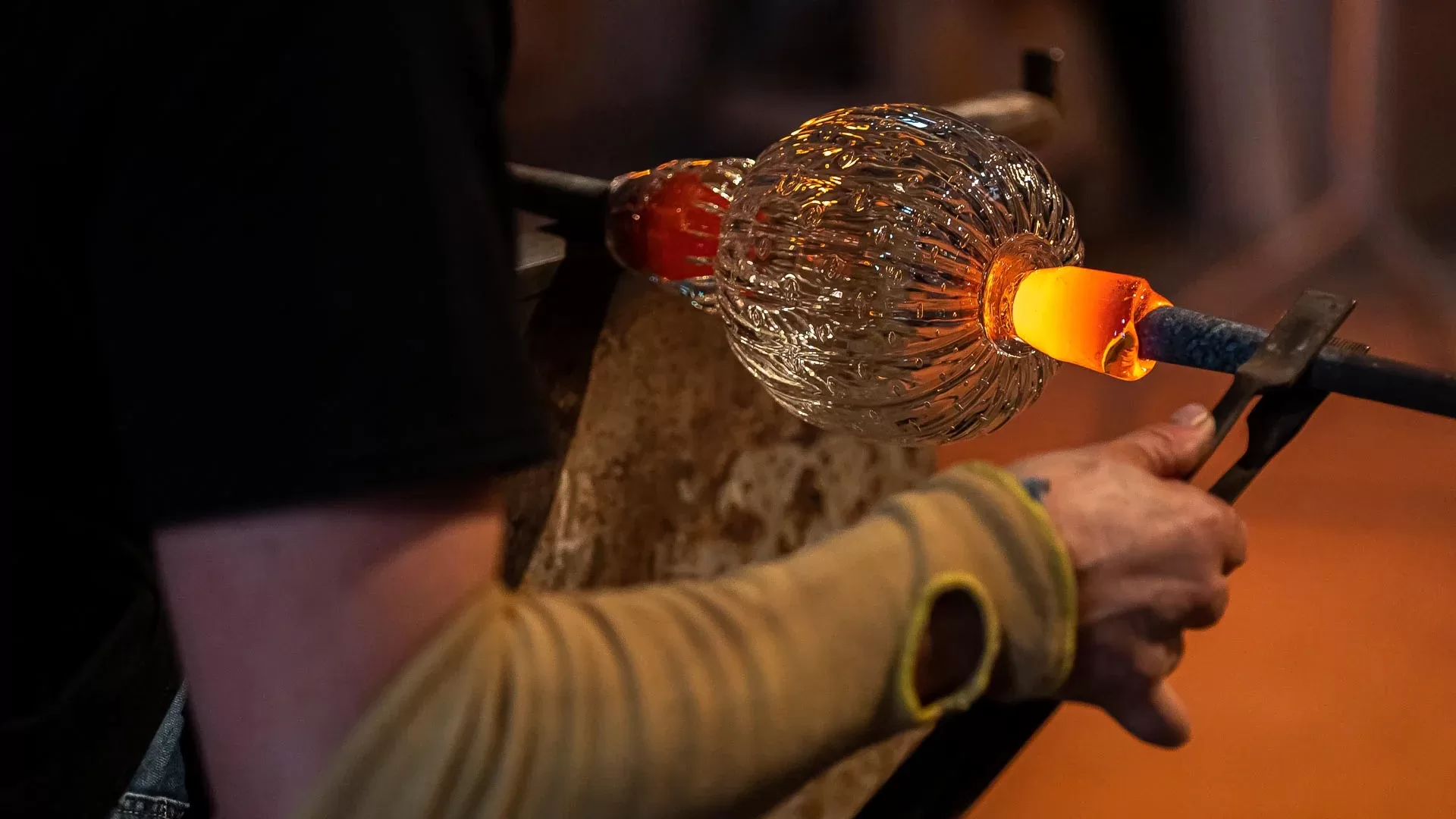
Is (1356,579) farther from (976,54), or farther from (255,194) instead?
(255,194)

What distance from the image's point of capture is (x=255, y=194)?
25 cm

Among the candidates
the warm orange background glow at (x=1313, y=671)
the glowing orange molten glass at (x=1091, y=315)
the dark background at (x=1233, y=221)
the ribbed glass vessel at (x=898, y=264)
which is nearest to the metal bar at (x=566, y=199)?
the ribbed glass vessel at (x=898, y=264)

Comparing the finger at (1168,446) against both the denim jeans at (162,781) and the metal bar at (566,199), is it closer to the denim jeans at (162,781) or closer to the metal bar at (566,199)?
the metal bar at (566,199)

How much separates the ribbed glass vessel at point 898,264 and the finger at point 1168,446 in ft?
0.23

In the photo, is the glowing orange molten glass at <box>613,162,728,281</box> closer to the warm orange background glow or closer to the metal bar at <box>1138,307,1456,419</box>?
the metal bar at <box>1138,307,1456,419</box>

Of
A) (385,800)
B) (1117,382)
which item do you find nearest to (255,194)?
(385,800)

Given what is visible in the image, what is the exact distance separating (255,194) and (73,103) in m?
0.05

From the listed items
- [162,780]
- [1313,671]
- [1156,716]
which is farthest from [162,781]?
[1313,671]

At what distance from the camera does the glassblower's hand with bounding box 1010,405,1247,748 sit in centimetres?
36

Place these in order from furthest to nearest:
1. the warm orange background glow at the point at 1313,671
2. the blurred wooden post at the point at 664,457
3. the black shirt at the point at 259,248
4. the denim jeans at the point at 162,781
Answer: the warm orange background glow at the point at 1313,671, the blurred wooden post at the point at 664,457, the denim jeans at the point at 162,781, the black shirt at the point at 259,248

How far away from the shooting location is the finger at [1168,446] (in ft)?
1.26

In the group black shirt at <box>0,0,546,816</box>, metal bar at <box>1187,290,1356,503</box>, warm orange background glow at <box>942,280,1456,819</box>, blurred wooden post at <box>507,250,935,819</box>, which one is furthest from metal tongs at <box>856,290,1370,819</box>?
warm orange background glow at <box>942,280,1456,819</box>

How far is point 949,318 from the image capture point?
1.43 feet

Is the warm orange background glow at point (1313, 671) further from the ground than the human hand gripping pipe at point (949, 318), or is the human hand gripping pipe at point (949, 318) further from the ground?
the human hand gripping pipe at point (949, 318)
